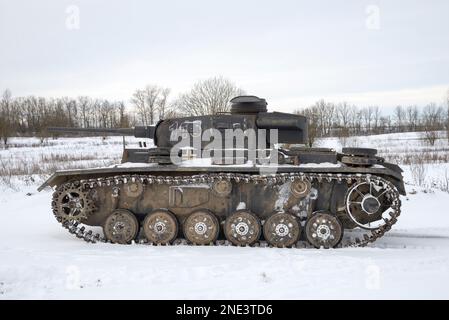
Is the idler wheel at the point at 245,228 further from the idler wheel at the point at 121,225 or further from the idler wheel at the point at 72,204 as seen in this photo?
the idler wheel at the point at 72,204

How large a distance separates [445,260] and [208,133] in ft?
16.9

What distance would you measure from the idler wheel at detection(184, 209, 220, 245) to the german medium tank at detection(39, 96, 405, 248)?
2cm

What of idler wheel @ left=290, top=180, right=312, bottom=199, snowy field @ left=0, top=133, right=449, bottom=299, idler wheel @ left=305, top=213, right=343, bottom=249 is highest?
idler wheel @ left=290, top=180, right=312, bottom=199

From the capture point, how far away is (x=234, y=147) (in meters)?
8.84

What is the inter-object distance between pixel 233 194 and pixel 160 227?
1.63m

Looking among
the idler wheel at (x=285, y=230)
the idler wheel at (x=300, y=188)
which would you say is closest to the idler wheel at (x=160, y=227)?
the idler wheel at (x=285, y=230)

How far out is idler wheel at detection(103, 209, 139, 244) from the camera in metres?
8.51

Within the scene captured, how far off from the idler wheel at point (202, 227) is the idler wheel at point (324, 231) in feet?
6.14

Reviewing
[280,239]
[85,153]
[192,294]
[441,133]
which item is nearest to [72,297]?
[192,294]

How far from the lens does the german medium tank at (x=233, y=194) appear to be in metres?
8.06

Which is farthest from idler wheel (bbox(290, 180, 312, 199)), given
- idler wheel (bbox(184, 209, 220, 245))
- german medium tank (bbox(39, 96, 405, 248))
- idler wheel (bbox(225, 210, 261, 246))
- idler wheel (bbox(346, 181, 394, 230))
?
idler wheel (bbox(184, 209, 220, 245))

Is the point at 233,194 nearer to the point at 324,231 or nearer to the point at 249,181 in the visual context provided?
the point at 249,181

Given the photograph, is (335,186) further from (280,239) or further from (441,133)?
(441,133)

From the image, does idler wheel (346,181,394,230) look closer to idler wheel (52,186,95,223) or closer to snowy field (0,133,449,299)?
snowy field (0,133,449,299)
